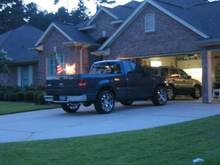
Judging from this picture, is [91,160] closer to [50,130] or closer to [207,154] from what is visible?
[207,154]

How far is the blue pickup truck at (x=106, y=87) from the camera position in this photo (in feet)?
58.2

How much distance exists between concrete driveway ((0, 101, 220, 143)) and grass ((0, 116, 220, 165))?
1796 millimetres

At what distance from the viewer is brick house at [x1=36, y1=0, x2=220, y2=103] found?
22.8 m

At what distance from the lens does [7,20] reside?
2490 inches

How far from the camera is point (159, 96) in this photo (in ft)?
68.4

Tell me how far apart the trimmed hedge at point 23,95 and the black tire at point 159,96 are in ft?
21.9

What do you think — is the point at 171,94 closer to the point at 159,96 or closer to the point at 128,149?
the point at 159,96

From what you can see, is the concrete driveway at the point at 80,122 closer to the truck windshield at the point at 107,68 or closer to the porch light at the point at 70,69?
the truck windshield at the point at 107,68

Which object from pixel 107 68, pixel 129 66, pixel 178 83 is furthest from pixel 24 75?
pixel 129 66

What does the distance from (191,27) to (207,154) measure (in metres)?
15.5

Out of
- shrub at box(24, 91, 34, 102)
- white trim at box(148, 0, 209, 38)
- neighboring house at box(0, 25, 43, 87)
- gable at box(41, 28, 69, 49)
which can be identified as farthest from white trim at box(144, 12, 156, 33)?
neighboring house at box(0, 25, 43, 87)

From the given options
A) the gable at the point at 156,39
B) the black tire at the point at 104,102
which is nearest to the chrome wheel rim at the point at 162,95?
the black tire at the point at 104,102

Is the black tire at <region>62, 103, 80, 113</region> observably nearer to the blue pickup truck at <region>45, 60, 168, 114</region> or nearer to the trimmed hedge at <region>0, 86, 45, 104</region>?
the blue pickup truck at <region>45, 60, 168, 114</region>

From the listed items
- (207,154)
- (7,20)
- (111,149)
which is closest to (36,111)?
(111,149)
